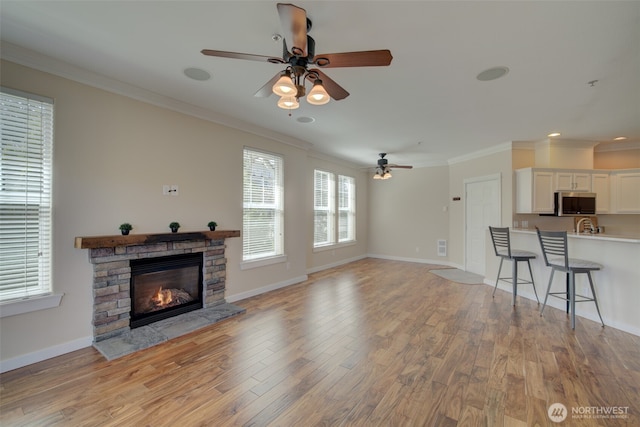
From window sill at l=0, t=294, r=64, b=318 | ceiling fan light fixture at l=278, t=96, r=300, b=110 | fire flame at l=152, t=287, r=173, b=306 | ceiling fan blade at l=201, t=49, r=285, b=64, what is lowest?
→ fire flame at l=152, t=287, r=173, b=306

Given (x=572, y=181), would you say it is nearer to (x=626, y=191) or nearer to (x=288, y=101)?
(x=626, y=191)

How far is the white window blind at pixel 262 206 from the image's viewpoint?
4438 mm

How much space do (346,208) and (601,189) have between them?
17.0ft

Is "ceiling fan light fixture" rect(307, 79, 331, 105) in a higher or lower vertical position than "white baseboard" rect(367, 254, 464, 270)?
higher

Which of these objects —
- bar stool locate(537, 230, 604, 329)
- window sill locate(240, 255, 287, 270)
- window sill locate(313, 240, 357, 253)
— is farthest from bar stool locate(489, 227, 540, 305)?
window sill locate(240, 255, 287, 270)

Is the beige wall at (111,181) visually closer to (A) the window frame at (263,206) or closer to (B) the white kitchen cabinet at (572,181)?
(A) the window frame at (263,206)

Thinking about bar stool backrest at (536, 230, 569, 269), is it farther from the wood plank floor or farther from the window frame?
the window frame

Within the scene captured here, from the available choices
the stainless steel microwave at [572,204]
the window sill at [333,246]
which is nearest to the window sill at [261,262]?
the window sill at [333,246]

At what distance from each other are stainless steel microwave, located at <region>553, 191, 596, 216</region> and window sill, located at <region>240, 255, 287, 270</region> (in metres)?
5.14

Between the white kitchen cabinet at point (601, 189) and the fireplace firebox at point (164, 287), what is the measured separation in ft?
23.2

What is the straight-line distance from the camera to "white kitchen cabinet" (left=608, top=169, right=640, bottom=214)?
4938mm

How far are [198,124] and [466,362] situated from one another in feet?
14.0

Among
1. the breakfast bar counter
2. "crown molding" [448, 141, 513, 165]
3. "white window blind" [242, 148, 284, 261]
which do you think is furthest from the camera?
"crown molding" [448, 141, 513, 165]

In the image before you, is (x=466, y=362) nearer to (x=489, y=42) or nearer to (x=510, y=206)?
(x=489, y=42)
